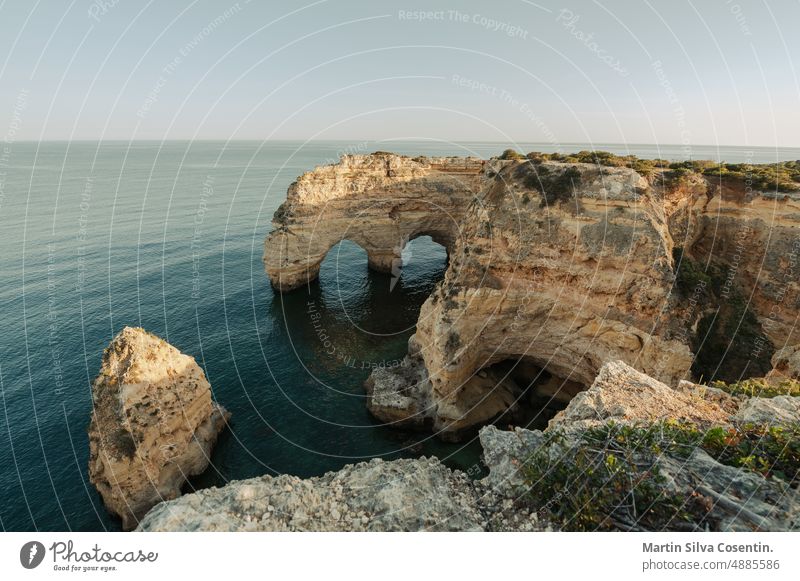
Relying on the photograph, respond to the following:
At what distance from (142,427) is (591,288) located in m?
25.8

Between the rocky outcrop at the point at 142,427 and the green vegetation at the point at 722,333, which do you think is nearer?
the rocky outcrop at the point at 142,427

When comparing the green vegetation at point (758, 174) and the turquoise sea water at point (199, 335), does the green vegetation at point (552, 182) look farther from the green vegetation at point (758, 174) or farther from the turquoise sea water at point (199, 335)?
the turquoise sea water at point (199, 335)

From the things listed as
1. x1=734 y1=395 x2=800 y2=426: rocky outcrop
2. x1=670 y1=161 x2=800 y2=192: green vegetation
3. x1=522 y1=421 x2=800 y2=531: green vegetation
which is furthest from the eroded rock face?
x1=670 y1=161 x2=800 y2=192: green vegetation

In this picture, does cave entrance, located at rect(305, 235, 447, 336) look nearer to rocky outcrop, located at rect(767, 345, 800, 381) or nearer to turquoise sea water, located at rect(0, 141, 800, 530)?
turquoise sea water, located at rect(0, 141, 800, 530)

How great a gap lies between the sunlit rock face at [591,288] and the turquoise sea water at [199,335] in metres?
4.98

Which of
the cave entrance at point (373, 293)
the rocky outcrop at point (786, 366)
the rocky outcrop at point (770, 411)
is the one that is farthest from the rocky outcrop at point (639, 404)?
the cave entrance at point (373, 293)

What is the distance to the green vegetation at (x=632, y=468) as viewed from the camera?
9031mm

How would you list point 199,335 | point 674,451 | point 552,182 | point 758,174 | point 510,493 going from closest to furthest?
point 674,451, point 510,493, point 758,174, point 552,182, point 199,335

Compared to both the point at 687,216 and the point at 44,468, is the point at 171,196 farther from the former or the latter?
the point at 687,216

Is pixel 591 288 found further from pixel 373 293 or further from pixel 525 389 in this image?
pixel 373 293

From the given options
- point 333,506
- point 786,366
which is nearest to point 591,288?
point 786,366

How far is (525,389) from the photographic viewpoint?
91.0ft

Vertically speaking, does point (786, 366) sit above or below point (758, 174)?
below

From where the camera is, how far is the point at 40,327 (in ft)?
110
